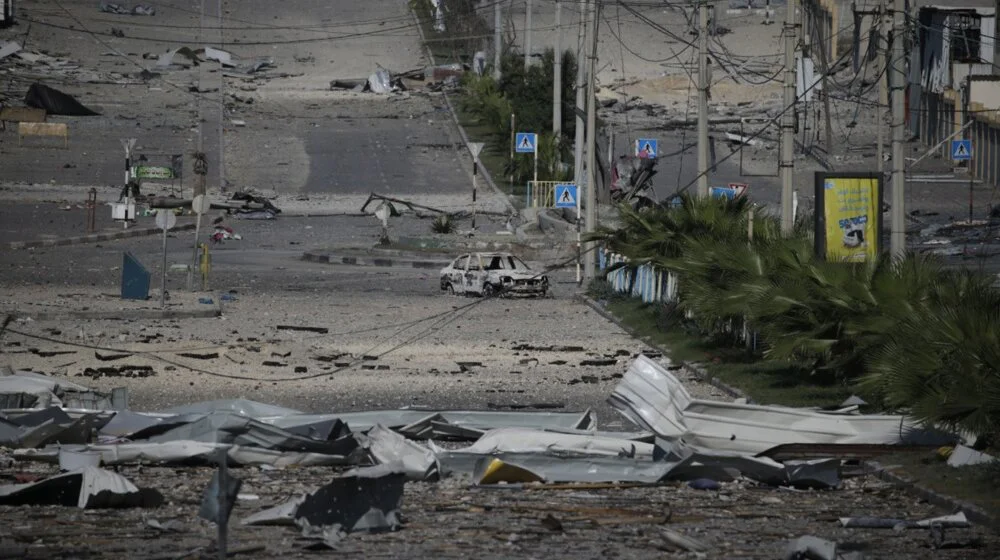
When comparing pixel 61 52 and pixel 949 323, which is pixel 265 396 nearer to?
pixel 949 323

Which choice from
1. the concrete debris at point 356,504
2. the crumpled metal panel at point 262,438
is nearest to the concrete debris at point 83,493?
the concrete debris at point 356,504

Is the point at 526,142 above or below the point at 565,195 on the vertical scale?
above

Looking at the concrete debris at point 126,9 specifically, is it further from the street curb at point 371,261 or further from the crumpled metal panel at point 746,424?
the crumpled metal panel at point 746,424

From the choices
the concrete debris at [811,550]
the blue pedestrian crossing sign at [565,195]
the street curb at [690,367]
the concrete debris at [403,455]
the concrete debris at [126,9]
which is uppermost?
the concrete debris at [126,9]

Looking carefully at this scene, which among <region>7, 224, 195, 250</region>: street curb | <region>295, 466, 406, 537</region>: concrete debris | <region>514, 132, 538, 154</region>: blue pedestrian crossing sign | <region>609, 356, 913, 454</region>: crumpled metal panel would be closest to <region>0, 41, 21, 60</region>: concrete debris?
<region>7, 224, 195, 250</region>: street curb

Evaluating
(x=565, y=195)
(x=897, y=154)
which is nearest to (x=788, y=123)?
(x=897, y=154)

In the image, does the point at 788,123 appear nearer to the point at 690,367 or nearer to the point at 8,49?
the point at 690,367
